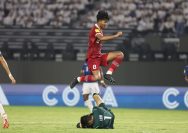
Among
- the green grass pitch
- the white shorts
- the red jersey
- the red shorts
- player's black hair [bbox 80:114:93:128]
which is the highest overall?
the red jersey

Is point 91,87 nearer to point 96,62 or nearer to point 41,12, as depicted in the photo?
point 96,62

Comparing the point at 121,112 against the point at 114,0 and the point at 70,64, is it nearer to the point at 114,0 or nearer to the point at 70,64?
the point at 70,64

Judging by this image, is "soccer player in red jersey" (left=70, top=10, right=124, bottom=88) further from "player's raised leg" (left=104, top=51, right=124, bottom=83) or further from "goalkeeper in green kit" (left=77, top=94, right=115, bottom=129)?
"goalkeeper in green kit" (left=77, top=94, right=115, bottom=129)

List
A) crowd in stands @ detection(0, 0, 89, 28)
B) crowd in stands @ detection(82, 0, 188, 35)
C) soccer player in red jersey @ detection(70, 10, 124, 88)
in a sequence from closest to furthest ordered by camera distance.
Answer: soccer player in red jersey @ detection(70, 10, 124, 88)
crowd in stands @ detection(82, 0, 188, 35)
crowd in stands @ detection(0, 0, 89, 28)

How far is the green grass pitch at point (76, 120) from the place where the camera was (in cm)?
1531

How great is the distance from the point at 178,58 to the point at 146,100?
196 centimetres

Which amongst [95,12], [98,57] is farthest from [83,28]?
[98,57]

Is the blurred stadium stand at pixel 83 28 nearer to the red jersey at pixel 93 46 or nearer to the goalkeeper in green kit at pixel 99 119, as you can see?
the red jersey at pixel 93 46

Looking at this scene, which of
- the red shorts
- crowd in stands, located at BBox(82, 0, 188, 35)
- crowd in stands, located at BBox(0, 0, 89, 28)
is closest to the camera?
the red shorts

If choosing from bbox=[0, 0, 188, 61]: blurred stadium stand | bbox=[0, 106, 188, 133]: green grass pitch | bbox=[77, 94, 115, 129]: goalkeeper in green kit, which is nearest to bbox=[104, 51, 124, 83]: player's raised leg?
bbox=[0, 106, 188, 133]: green grass pitch

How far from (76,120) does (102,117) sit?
3.62m

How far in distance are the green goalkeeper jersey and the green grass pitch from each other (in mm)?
292

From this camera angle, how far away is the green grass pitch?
1531cm

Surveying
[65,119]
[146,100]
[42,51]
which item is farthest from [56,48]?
[65,119]
